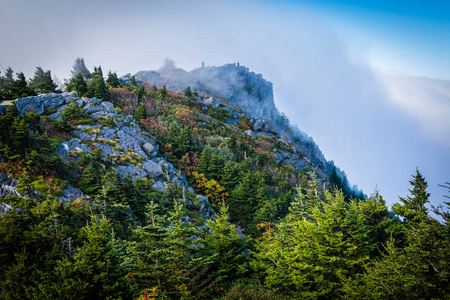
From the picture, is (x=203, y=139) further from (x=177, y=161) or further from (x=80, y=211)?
(x=80, y=211)

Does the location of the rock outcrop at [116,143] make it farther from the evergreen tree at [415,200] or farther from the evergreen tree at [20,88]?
the evergreen tree at [415,200]

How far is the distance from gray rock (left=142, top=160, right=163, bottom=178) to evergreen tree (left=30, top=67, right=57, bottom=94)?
26.3m

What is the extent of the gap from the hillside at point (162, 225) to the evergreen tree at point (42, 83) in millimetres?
3137

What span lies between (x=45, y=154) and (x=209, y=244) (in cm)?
2071

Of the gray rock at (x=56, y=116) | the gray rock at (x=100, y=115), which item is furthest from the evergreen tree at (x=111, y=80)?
the gray rock at (x=56, y=116)

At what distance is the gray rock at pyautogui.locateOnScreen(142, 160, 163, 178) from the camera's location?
29.7 metres

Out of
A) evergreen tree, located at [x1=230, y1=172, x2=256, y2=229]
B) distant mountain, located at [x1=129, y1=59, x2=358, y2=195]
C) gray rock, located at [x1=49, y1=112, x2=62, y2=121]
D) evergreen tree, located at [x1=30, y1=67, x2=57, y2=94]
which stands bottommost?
evergreen tree, located at [x1=230, y1=172, x2=256, y2=229]

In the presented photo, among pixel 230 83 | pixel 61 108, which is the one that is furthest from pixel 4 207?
pixel 230 83

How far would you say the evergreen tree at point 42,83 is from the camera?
3938 cm

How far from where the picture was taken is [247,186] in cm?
3434

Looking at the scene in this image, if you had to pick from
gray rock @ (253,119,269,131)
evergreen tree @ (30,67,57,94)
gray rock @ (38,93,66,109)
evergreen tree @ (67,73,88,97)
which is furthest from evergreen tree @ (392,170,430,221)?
gray rock @ (253,119,269,131)

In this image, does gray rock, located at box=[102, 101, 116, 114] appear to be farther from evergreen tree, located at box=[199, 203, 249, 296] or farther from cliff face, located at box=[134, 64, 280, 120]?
cliff face, located at box=[134, 64, 280, 120]

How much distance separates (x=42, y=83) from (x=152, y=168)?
29.6 m

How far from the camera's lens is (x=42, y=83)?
39.5 m
